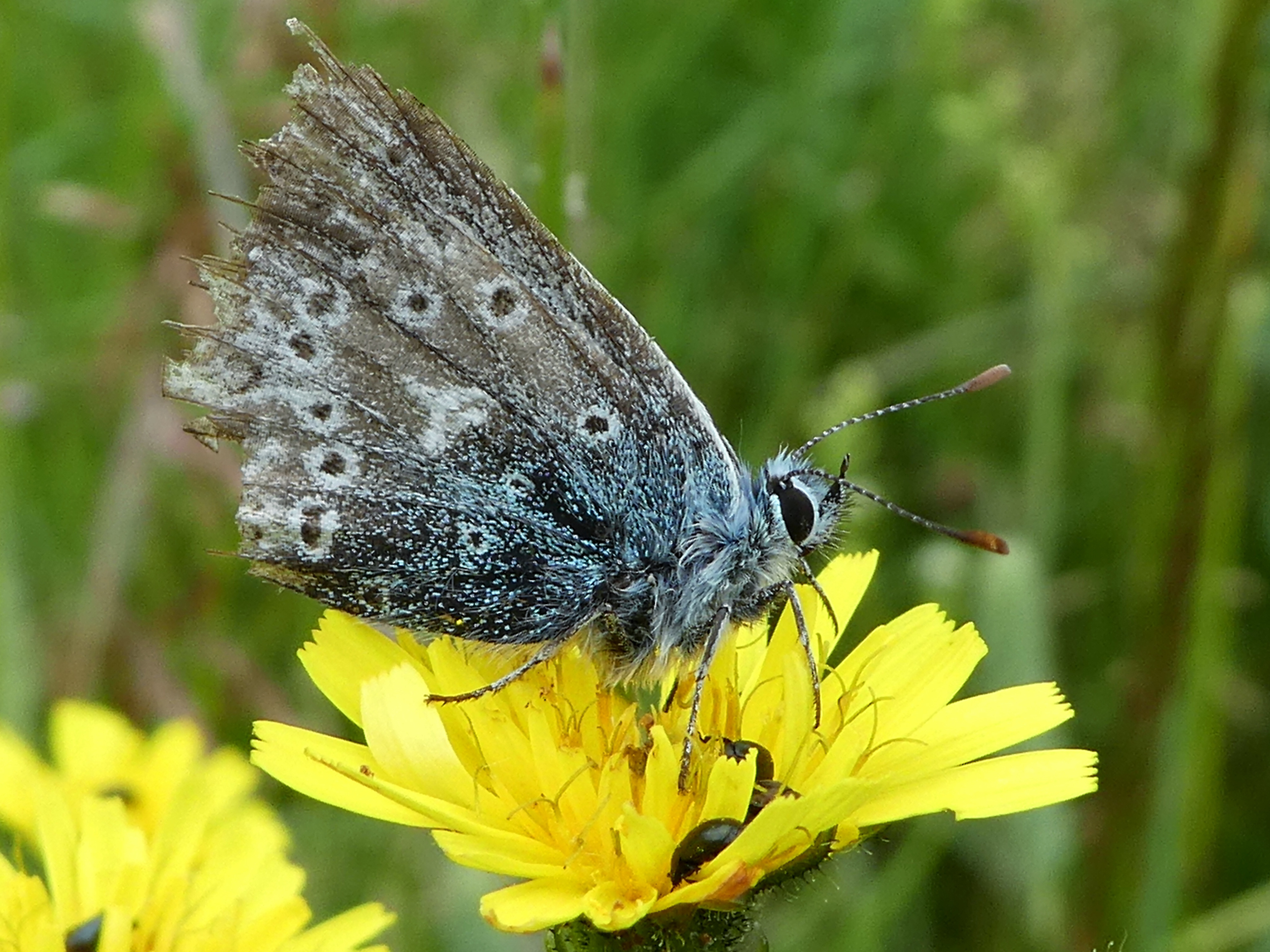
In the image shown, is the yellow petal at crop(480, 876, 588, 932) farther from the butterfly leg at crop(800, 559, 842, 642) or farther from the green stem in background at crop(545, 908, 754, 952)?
the butterfly leg at crop(800, 559, 842, 642)

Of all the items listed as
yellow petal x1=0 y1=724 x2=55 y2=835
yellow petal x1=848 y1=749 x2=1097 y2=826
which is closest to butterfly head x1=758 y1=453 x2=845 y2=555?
yellow petal x1=848 y1=749 x2=1097 y2=826

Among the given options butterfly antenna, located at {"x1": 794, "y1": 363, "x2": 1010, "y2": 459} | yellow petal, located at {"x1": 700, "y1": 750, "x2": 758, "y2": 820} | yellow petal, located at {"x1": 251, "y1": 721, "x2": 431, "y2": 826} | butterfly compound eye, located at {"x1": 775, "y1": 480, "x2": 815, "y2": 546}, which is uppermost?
butterfly antenna, located at {"x1": 794, "y1": 363, "x2": 1010, "y2": 459}

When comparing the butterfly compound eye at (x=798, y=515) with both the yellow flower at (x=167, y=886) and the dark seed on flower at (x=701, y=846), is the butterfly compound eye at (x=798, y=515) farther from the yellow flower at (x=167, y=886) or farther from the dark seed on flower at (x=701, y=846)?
the yellow flower at (x=167, y=886)

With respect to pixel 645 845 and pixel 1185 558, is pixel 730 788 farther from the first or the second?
pixel 1185 558

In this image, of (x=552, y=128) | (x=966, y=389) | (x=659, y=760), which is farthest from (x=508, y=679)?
(x=552, y=128)

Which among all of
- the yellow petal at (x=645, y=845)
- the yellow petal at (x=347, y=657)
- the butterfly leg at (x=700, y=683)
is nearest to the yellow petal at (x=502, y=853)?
the yellow petal at (x=645, y=845)

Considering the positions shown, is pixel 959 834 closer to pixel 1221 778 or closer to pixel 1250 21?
pixel 1221 778

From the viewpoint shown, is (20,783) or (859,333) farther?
(859,333)
